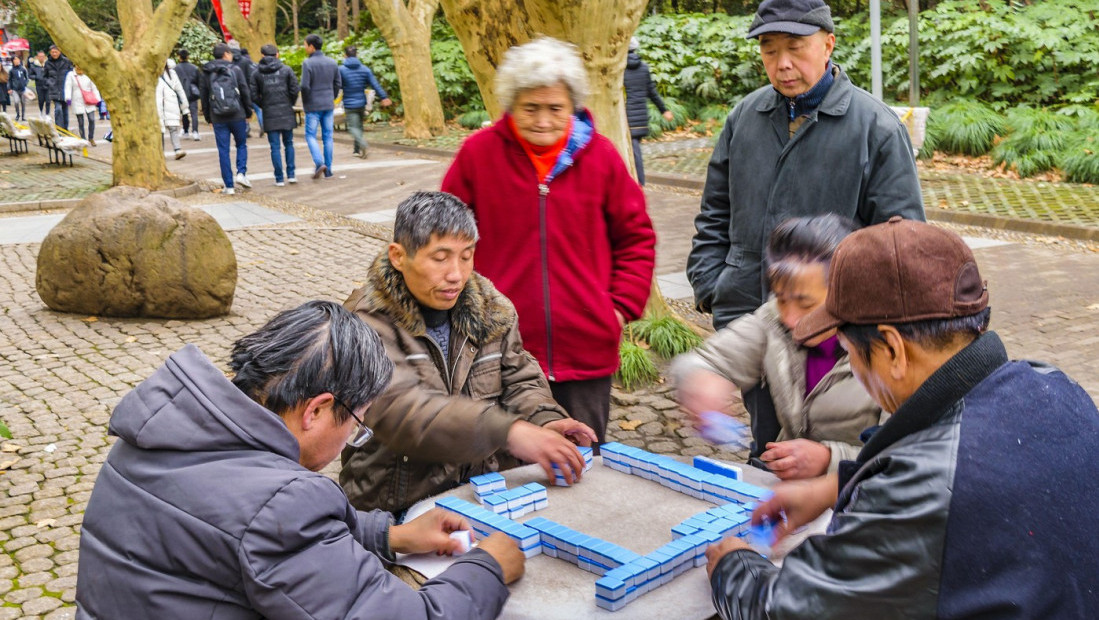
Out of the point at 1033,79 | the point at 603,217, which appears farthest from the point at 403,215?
the point at 1033,79

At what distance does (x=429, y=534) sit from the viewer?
258cm

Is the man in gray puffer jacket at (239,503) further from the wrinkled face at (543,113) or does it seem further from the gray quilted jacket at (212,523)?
the wrinkled face at (543,113)

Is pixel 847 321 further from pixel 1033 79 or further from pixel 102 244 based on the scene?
pixel 1033 79

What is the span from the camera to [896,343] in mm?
1865

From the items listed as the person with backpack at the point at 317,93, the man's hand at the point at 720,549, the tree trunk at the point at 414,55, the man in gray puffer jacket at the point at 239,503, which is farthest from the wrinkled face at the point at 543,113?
the tree trunk at the point at 414,55

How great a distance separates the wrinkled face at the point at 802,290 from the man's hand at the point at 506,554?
1.09m

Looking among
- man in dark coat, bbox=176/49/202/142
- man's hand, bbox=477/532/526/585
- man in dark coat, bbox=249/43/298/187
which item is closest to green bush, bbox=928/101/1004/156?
man in dark coat, bbox=249/43/298/187

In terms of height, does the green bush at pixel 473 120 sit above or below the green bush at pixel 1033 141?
above

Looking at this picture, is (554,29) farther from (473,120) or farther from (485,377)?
(473,120)

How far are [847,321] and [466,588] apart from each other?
94cm

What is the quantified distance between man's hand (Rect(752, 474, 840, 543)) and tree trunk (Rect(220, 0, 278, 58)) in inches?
1095

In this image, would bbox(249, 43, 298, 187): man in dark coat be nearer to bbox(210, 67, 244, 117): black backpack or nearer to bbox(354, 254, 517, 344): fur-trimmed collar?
bbox(210, 67, 244, 117): black backpack

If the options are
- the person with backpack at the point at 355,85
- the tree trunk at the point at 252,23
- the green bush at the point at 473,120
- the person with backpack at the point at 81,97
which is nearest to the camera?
the person with backpack at the point at 355,85

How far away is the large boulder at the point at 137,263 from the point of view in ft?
27.5
